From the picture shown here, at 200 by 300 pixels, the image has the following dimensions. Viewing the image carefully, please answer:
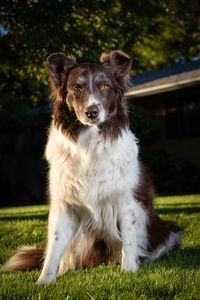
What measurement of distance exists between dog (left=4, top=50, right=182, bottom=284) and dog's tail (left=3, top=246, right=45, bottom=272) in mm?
407

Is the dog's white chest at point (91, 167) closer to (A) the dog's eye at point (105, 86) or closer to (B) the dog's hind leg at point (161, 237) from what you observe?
(A) the dog's eye at point (105, 86)

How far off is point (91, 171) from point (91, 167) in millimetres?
43

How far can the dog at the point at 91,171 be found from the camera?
5.27 m

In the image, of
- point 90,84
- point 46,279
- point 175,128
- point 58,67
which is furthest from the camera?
point 175,128

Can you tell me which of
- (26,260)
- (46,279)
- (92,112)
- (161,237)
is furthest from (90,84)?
→ (26,260)

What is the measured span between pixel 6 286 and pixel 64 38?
12679mm

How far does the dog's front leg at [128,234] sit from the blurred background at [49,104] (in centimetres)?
Result: 1104

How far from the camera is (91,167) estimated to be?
5324 millimetres

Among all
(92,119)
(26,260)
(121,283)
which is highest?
(92,119)

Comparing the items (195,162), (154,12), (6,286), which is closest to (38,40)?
(154,12)

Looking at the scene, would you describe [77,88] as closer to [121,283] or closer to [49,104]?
[121,283]

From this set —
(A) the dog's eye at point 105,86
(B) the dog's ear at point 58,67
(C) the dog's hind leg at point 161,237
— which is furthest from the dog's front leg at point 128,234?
(B) the dog's ear at point 58,67

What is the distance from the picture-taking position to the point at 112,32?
19.8 meters

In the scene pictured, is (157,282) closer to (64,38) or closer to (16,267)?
(16,267)
